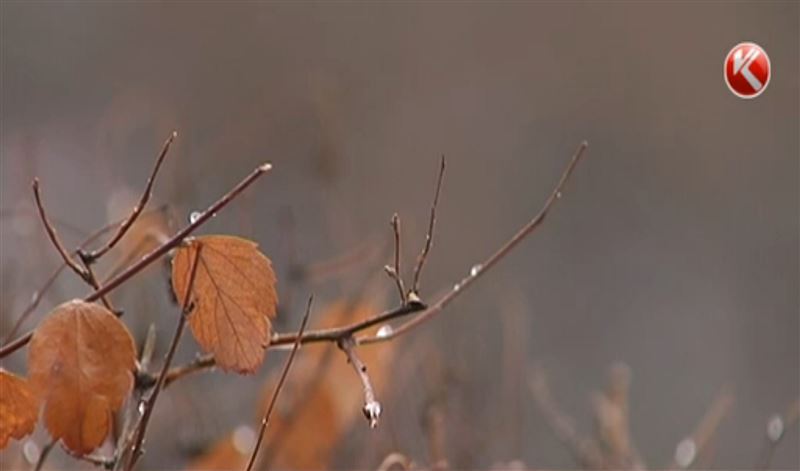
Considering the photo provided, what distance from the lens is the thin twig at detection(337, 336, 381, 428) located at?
35cm

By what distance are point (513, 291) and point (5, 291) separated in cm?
110

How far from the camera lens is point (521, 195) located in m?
2.03

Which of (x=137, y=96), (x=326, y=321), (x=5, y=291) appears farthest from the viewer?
(x=137, y=96)

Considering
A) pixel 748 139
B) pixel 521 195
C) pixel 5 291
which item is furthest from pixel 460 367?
pixel 748 139

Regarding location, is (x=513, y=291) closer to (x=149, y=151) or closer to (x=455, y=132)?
(x=455, y=132)

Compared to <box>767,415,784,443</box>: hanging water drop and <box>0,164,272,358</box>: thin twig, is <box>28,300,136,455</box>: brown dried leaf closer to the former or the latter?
<box>0,164,272,358</box>: thin twig

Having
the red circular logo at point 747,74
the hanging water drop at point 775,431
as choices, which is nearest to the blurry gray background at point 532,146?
the hanging water drop at point 775,431

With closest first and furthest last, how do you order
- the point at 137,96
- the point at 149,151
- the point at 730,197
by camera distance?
the point at 149,151, the point at 137,96, the point at 730,197

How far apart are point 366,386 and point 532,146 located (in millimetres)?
1780

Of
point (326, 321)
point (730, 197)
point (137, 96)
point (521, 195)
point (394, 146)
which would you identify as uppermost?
point (137, 96)

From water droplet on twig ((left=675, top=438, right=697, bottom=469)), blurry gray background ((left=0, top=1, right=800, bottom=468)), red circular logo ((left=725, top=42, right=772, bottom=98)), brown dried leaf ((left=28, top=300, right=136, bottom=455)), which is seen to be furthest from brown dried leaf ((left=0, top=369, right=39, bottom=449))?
blurry gray background ((left=0, top=1, right=800, bottom=468))

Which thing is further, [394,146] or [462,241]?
[394,146]

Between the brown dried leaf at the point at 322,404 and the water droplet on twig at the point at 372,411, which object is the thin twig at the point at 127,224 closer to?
the water droplet on twig at the point at 372,411

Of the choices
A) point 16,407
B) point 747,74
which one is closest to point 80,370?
point 16,407
